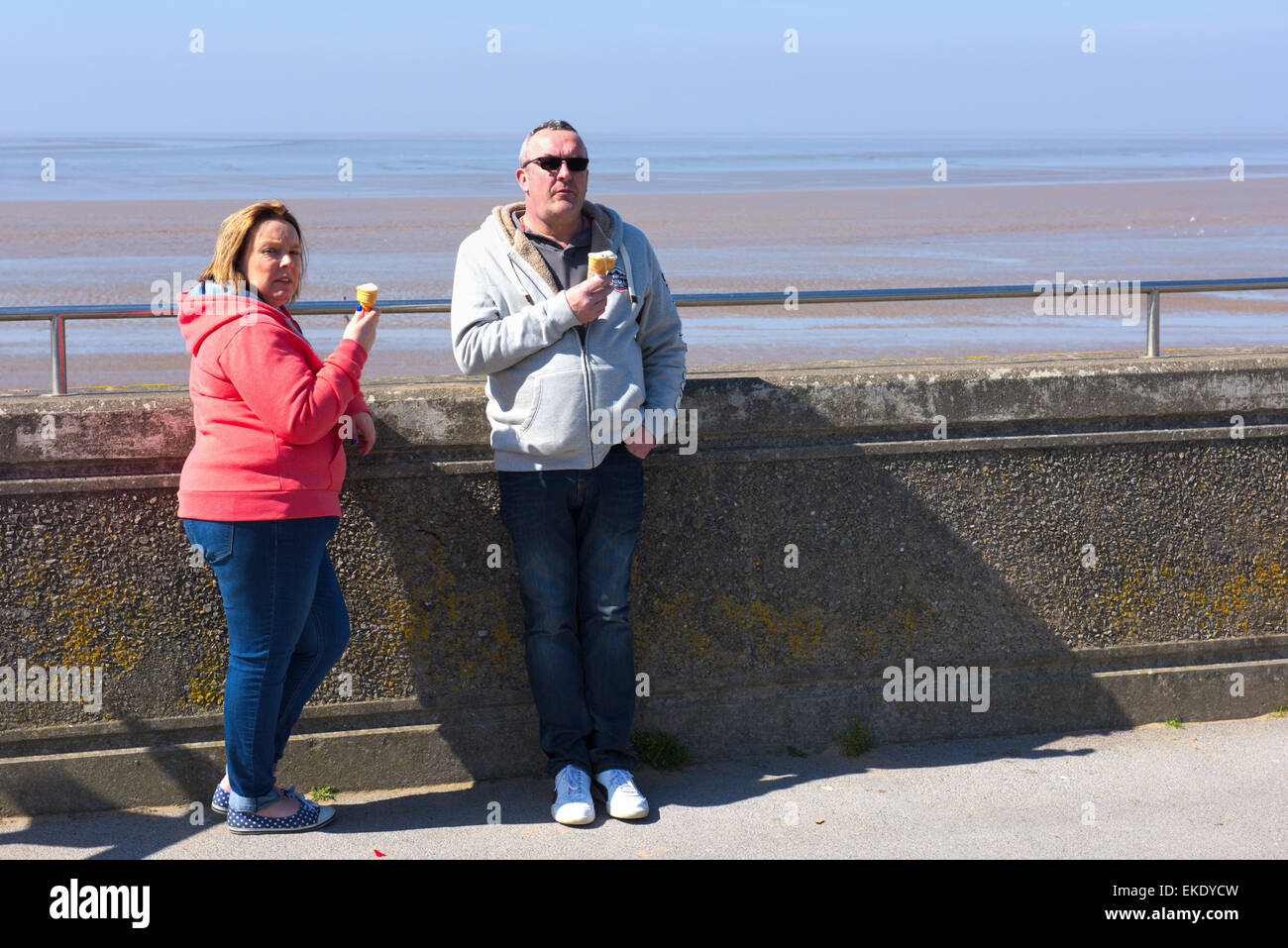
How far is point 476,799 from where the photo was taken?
4.24 meters

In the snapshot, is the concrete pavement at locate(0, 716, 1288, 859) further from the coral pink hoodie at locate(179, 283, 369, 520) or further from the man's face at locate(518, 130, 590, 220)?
the man's face at locate(518, 130, 590, 220)

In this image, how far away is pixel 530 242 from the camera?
158 inches

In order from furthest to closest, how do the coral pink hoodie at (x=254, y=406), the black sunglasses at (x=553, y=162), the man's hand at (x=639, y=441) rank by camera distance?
the man's hand at (x=639, y=441), the black sunglasses at (x=553, y=162), the coral pink hoodie at (x=254, y=406)

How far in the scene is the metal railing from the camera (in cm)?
409

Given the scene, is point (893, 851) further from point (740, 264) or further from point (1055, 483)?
point (740, 264)

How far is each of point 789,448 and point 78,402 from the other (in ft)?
7.28

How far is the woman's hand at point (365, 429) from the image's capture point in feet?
13.0

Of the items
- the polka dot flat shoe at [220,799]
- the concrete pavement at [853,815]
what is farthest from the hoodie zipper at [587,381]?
the polka dot flat shoe at [220,799]

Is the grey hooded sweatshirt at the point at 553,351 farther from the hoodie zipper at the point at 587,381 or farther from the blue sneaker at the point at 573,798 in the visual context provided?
the blue sneaker at the point at 573,798

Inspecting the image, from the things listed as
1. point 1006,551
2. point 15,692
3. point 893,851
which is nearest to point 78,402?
point 15,692

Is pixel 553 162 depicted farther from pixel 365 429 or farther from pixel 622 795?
pixel 622 795

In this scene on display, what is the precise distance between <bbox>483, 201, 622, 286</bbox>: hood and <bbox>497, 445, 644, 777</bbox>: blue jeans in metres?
0.61

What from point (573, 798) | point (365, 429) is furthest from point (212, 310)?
point (573, 798)

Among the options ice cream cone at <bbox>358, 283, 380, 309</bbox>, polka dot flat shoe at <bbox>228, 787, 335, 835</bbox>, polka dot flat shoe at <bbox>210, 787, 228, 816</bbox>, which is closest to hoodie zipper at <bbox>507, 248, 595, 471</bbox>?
ice cream cone at <bbox>358, 283, 380, 309</bbox>
